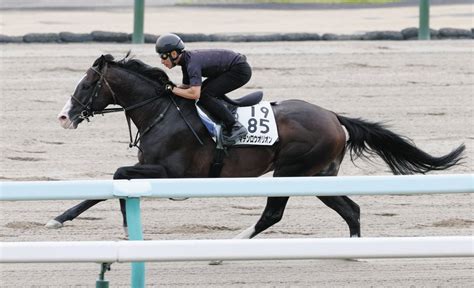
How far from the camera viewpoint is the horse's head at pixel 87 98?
9891mm

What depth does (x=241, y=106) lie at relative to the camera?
32.6 feet

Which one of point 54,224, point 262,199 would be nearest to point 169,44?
point 54,224

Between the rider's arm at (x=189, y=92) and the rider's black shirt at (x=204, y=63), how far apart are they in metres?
0.04

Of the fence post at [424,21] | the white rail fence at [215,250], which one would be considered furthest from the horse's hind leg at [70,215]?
the fence post at [424,21]

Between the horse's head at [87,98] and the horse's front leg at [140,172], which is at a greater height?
the horse's head at [87,98]

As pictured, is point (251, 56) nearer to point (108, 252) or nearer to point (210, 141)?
point (210, 141)

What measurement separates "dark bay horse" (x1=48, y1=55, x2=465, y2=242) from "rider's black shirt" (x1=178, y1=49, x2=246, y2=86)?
281mm

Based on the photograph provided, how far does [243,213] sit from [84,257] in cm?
569

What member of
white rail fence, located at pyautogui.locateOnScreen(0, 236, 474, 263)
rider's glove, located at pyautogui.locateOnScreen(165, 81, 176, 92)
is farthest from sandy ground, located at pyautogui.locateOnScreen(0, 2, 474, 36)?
white rail fence, located at pyautogui.locateOnScreen(0, 236, 474, 263)

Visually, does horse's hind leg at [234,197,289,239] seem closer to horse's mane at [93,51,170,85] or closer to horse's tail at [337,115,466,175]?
horse's tail at [337,115,466,175]

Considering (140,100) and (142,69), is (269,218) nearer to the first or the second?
(140,100)

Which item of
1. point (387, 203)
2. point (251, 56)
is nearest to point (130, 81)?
point (387, 203)

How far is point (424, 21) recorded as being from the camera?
18391mm

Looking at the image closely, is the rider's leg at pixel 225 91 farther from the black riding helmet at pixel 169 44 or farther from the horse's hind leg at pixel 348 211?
the horse's hind leg at pixel 348 211
